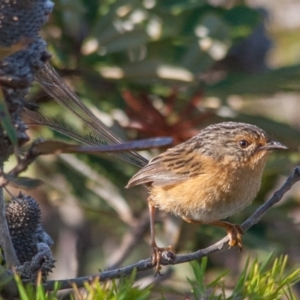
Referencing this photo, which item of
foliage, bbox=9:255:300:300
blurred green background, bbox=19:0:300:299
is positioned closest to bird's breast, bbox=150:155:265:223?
blurred green background, bbox=19:0:300:299

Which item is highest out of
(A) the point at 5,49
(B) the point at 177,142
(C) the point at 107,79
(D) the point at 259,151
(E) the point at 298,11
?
(E) the point at 298,11

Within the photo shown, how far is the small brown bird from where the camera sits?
278 cm

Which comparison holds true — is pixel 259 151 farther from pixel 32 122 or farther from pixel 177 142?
pixel 32 122

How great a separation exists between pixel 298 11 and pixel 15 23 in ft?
18.2

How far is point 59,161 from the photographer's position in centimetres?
375

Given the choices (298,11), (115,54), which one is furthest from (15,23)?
(298,11)

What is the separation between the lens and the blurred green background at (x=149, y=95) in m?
3.40

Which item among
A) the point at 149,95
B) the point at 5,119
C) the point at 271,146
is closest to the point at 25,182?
the point at 5,119

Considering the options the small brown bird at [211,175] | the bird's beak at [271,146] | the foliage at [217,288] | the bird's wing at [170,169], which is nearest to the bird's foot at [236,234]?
the small brown bird at [211,175]

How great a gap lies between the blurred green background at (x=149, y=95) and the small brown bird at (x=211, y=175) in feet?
1.04

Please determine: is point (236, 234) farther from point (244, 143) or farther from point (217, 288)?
point (217, 288)

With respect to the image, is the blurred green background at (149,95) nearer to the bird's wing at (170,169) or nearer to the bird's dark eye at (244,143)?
the bird's wing at (170,169)

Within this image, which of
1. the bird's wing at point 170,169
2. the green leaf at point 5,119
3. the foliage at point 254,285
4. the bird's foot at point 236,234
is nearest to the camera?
the green leaf at point 5,119

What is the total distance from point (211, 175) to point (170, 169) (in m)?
0.21
